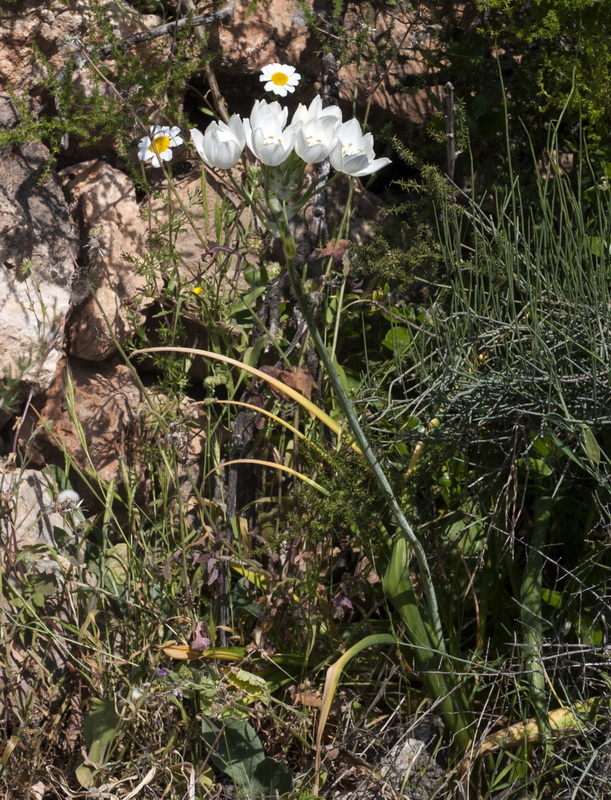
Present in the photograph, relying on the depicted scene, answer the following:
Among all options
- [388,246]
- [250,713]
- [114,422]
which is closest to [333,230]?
[388,246]

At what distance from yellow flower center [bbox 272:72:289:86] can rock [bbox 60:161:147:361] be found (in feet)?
1.74

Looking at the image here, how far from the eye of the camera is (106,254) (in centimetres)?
240

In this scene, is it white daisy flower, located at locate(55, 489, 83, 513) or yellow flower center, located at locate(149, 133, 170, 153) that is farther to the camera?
yellow flower center, located at locate(149, 133, 170, 153)

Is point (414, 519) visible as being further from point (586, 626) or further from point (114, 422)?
point (114, 422)

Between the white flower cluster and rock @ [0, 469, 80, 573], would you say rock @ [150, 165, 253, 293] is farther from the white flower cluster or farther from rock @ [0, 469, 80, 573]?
the white flower cluster

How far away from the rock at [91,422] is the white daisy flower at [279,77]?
976 mm

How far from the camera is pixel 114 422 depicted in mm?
2396

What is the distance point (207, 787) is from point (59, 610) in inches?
22.6

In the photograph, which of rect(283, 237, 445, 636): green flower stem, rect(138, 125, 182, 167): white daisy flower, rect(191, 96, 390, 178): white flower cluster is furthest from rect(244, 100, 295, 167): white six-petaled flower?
rect(138, 125, 182, 167): white daisy flower

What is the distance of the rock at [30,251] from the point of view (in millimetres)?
2301

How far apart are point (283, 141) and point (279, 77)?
1.28 m

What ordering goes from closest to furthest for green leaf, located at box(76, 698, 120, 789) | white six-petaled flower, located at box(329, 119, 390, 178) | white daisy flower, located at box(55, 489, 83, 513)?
white six-petaled flower, located at box(329, 119, 390, 178), green leaf, located at box(76, 698, 120, 789), white daisy flower, located at box(55, 489, 83, 513)

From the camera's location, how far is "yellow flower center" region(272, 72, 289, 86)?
8.04 feet

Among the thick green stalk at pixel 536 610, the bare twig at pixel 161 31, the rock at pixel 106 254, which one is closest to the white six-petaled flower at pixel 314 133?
the thick green stalk at pixel 536 610
